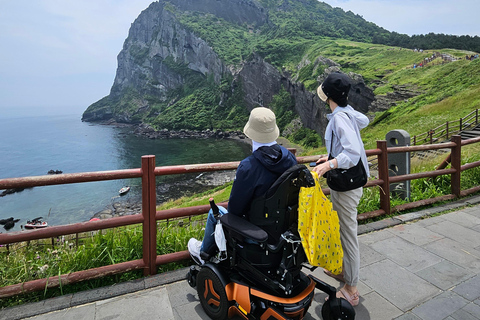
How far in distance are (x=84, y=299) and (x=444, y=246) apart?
13.6 feet

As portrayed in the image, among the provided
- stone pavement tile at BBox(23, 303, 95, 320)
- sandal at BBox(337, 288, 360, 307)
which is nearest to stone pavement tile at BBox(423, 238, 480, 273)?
sandal at BBox(337, 288, 360, 307)

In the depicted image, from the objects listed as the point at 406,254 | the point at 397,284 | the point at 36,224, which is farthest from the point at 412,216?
the point at 36,224

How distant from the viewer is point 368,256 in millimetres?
3643

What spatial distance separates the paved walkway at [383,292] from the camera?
8.67 ft

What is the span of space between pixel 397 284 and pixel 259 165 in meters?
2.10

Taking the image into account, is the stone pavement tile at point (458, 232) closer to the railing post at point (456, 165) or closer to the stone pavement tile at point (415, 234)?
the stone pavement tile at point (415, 234)

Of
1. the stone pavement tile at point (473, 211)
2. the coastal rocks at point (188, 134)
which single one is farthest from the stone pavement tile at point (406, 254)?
the coastal rocks at point (188, 134)

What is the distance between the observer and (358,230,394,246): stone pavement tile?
403 cm

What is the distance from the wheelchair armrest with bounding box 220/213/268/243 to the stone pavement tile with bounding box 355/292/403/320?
4.26 feet

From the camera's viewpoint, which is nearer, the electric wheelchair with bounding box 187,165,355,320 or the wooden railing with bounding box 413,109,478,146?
the electric wheelchair with bounding box 187,165,355,320

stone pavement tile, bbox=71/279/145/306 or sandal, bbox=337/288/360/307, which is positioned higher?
sandal, bbox=337/288/360/307

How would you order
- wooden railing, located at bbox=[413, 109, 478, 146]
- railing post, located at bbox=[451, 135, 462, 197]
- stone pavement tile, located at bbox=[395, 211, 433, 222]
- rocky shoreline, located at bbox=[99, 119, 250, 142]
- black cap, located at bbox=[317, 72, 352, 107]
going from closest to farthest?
black cap, located at bbox=[317, 72, 352, 107], stone pavement tile, located at bbox=[395, 211, 433, 222], railing post, located at bbox=[451, 135, 462, 197], wooden railing, located at bbox=[413, 109, 478, 146], rocky shoreline, located at bbox=[99, 119, 250, 142]

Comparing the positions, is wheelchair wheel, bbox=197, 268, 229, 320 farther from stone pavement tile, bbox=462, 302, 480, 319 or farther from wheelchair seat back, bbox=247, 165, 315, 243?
stone pavement tile, bbox=462, 302, 480, 319

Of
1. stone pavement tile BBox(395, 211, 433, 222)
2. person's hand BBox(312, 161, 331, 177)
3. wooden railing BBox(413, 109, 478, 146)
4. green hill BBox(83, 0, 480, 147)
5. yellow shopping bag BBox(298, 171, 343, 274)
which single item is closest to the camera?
yellow shopping bag BBox(298, 171, 343, 274)
